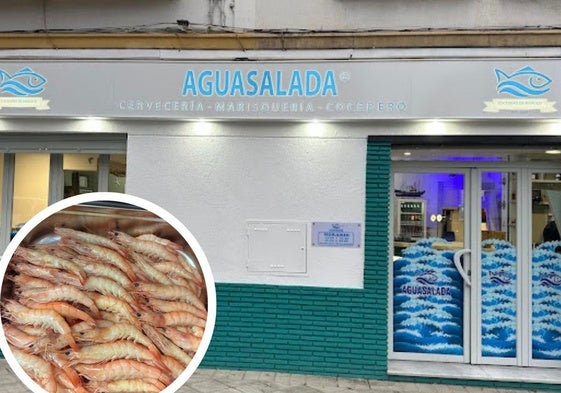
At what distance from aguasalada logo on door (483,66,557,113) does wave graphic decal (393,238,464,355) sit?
179 cm

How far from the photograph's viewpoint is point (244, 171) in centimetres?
601

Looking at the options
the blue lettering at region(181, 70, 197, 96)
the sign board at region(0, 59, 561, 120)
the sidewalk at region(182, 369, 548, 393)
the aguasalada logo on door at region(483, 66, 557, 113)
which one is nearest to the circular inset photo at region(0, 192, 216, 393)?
the sidewalk at region(182, 369, 548, 393)

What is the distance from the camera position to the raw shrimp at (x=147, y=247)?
200 centimetres

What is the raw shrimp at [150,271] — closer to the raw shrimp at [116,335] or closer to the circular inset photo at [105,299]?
the circular inset photo at [105,299]

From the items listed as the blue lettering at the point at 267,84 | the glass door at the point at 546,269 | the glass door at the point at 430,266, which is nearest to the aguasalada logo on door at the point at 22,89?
the blue lettering at the point at 267,84

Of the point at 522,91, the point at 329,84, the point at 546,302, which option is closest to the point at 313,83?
the point at 329,84

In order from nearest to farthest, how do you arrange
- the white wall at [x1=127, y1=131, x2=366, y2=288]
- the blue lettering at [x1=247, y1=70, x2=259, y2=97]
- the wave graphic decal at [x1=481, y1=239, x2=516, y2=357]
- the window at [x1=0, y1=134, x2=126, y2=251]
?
the blue lettering at [x1=247, y1=70, x2=259, y2=97], the white wall at [x1=127, y1=131, x2=366, y2=288], the wave graphic decal at [x1=481, y1=239, x2=516, y2=357], the window at [x1=0, y1=134, x2=126, y2=251]

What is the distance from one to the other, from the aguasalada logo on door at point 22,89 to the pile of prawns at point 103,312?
4.61 metres

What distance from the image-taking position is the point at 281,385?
545 cm

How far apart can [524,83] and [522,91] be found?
9cm

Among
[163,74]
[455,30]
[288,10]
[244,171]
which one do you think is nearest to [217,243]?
[244,171]

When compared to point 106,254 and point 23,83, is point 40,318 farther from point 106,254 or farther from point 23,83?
point 23,83

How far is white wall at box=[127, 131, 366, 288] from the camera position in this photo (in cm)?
588

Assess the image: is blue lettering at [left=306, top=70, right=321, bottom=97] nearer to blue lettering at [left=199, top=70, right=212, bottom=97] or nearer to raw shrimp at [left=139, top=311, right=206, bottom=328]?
blue lettering at [left=199, top=70, right=212, bottom=97]
